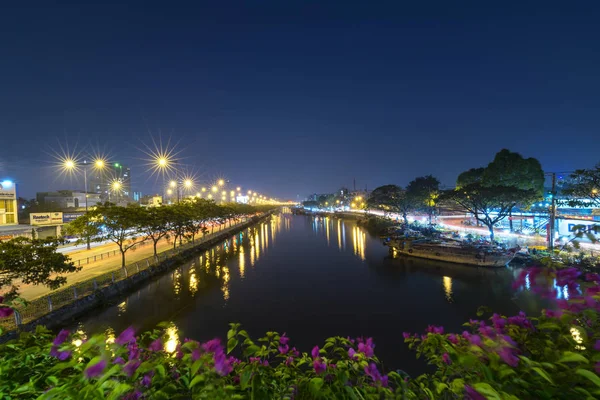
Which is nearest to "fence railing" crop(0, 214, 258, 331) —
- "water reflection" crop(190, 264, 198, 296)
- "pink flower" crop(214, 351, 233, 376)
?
"water reflection" crop(190, 264, 198, 296)

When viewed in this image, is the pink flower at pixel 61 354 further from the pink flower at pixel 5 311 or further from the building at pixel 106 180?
the building at pixel 106 180

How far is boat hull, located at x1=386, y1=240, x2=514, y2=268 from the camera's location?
2712 centimetres

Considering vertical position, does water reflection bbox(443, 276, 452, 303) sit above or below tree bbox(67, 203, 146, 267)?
below

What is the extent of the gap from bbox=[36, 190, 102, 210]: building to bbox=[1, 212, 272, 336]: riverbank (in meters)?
47.5

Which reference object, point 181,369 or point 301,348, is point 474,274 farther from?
point 181,369

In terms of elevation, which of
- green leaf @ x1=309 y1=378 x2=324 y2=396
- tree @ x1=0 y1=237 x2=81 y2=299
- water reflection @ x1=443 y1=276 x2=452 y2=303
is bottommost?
water reflection @ x1=443 y1=276 x2=452 y2=303

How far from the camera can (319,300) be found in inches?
795

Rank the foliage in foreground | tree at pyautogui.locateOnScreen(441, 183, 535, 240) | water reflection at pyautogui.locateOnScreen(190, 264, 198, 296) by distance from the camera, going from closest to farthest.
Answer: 1. the foliage in foreground
2. water reflection at pyautogui.locateOnScreen(190, 264, 198, 296)
3. tree at pyautogui.locateOnScreen(441, 183, 535, 240)

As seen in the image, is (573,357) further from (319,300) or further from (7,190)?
(7,190)

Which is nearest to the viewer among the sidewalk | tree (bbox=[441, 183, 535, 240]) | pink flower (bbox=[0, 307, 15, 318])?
pink flower (bbox=[0, 307, 15, 318])

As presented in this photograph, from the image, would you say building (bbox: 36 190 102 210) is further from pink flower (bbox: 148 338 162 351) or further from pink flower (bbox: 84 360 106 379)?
pink flower (bbox: 84 360 106 379)

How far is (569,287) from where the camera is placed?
273 cm

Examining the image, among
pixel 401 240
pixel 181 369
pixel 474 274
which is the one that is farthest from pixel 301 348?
pixel 401 240

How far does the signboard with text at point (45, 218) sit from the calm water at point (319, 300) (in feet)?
64.1
